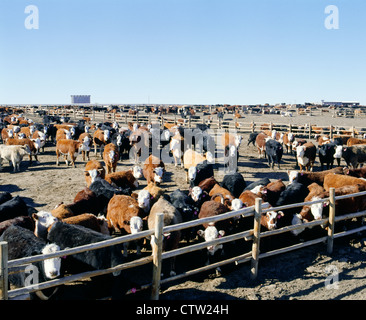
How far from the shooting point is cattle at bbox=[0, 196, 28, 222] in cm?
740

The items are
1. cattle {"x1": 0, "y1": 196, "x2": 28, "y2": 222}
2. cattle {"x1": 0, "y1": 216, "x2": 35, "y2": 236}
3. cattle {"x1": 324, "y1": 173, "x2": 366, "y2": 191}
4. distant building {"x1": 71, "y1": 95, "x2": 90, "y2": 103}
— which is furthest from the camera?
distant building {"x1": 71, "y1": 95, "x2": 90, "y2": 103}

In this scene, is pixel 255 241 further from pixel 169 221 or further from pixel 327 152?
pixel 327 152

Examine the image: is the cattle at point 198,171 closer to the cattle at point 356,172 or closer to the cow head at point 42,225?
the cattle at point 356,172

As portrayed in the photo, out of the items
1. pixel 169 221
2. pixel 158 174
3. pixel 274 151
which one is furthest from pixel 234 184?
pixel 274 151

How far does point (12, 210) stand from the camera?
7.55 metres

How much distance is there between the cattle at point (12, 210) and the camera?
24.3 feet

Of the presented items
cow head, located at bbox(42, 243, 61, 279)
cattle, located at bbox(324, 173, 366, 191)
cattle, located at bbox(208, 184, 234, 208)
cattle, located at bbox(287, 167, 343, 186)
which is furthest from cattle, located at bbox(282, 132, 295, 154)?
cow head, located at bbox(42, 243, 61, 279)

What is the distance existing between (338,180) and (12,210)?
8.78 m

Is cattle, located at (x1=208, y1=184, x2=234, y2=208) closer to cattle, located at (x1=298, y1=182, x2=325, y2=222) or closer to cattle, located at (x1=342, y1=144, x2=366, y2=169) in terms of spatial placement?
cattle, located at (x1=298, y1=182, x2=325, y2=222)

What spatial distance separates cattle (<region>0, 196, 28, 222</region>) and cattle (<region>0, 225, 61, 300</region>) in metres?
1.81

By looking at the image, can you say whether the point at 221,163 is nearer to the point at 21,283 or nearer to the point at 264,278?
the point at 264,278

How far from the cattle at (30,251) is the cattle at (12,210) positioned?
5.95 feet

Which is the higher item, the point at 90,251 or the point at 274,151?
the point at 274,151
